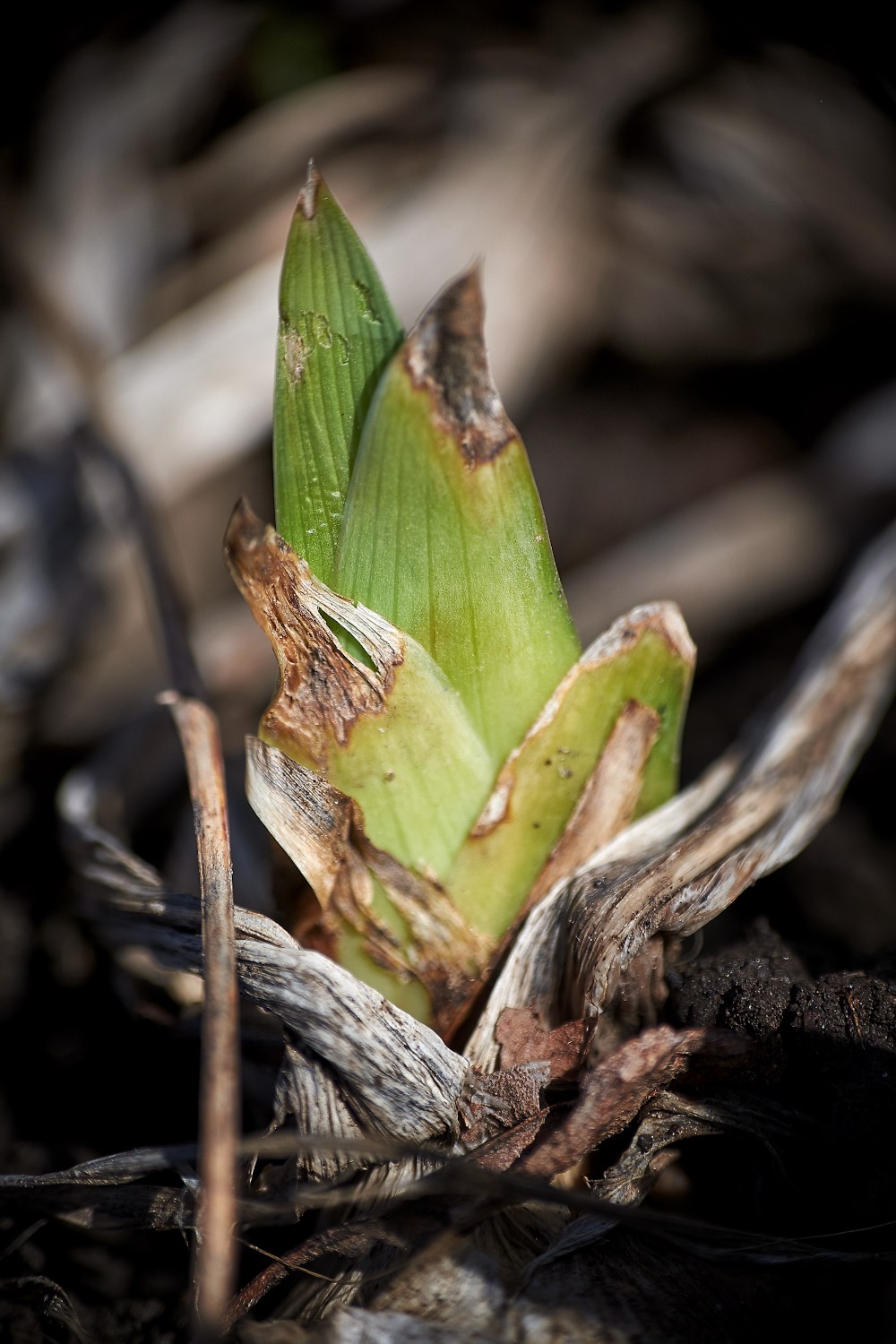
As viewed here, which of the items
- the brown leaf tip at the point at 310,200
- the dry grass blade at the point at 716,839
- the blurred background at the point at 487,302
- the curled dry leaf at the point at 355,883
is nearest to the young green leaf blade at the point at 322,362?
the brown leaf tip at the point at 310,200

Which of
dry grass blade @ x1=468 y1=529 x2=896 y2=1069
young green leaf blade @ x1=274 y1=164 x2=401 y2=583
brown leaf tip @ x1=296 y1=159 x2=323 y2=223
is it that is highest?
brown leaf tip @ x1=296 y1=159 x2=323 y2=223

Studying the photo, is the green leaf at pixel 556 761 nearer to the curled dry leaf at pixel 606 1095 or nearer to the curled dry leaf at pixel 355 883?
the curled dry leaf at pixel 355 883

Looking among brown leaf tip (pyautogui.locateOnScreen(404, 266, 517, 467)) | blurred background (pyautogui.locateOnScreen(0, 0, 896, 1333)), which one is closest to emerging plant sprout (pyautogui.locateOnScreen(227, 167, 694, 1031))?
brown leaf tip (pyautogui.locateOnScreen(404, 266, 517, 467))

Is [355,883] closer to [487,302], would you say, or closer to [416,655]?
[416,655]

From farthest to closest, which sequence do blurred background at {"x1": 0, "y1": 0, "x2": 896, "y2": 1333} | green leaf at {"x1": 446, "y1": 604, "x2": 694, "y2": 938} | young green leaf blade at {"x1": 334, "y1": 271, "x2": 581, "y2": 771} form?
blurred background at {"x1": 0, "y1": 0, "x2": 896, "y2": 1333}, green leaf at {"x1": 446, "y1": 604, "x2": 694, "y2": 938}, young green leaf blade at {"x1": 334, "y1": 271, "x2": 581, "y2": 771}

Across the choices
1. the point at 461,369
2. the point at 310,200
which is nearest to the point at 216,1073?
the point at 461,369

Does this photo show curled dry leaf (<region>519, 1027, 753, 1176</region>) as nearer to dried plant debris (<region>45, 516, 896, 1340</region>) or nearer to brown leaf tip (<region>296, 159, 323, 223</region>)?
dried plant debris (<region>45, 516, 896, 1340</region>)
